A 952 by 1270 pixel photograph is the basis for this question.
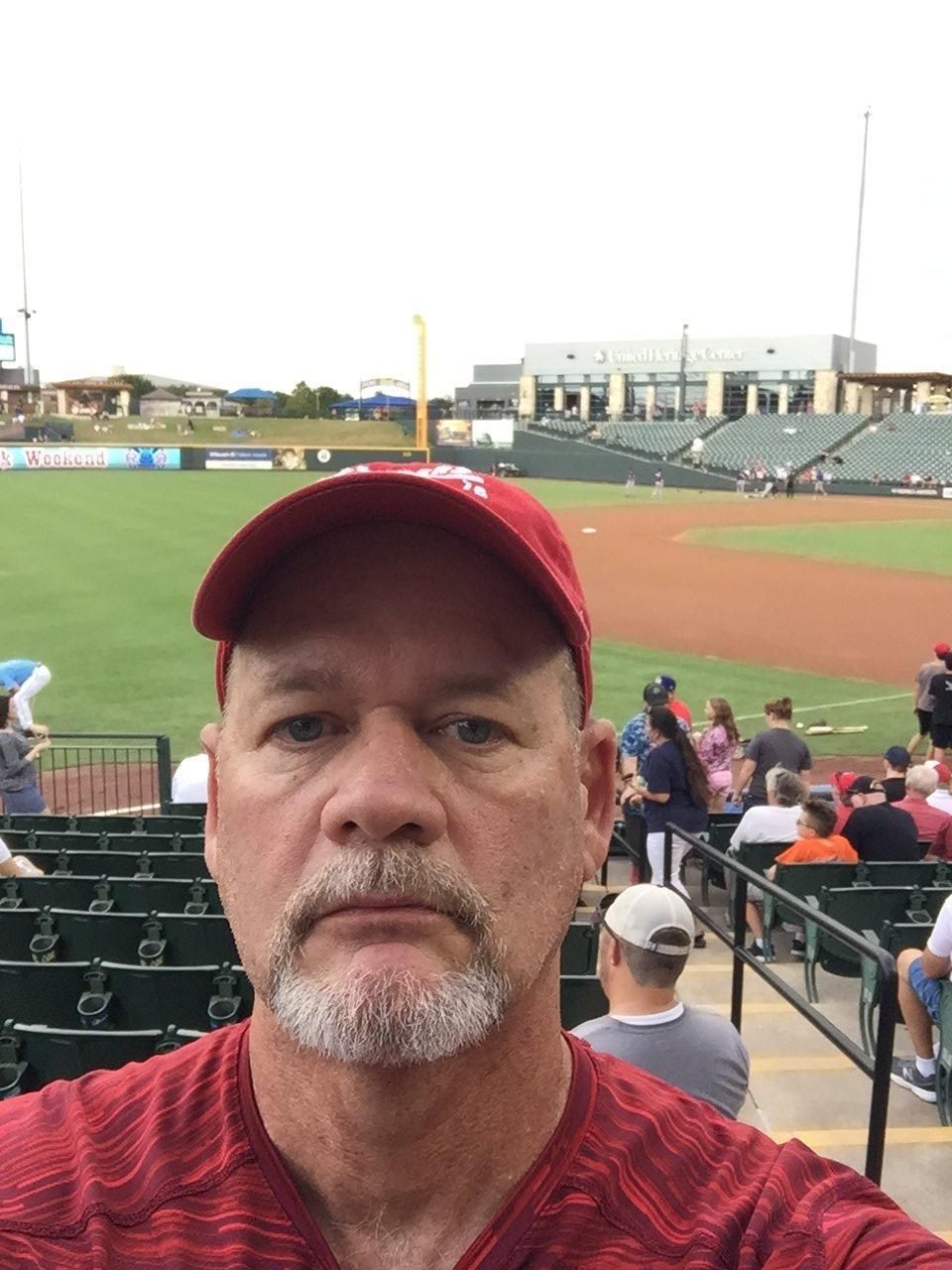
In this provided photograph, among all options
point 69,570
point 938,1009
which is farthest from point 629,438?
point 938,1009

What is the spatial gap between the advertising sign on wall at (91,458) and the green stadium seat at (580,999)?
173 ft

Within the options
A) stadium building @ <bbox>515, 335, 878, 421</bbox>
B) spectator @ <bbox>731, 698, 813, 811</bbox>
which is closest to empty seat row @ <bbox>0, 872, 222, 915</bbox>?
spectator @ <bbox>731, 698, 813, 811</bbox>

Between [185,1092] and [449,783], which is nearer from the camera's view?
[449,783]

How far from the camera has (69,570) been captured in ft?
75.6

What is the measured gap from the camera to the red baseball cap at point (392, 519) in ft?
4.43

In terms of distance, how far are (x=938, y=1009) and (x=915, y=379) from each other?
204ft

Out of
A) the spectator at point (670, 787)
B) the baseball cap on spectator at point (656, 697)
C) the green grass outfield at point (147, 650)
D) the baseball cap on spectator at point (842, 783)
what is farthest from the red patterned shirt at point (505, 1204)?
the green grass outfield at point (147, 650)

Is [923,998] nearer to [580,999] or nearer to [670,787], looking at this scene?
[580,999]

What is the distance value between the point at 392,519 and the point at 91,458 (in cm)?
5602

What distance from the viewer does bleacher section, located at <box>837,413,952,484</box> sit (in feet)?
168

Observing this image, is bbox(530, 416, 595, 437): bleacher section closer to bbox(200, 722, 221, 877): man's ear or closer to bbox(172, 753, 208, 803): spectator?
bbox(172, 753, 208, 803): spectator

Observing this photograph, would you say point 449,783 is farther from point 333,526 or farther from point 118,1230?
point 118,1230

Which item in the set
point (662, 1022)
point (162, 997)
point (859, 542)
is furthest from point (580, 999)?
point (859, 542)

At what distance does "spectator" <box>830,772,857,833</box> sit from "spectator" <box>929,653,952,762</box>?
2.72 metres
